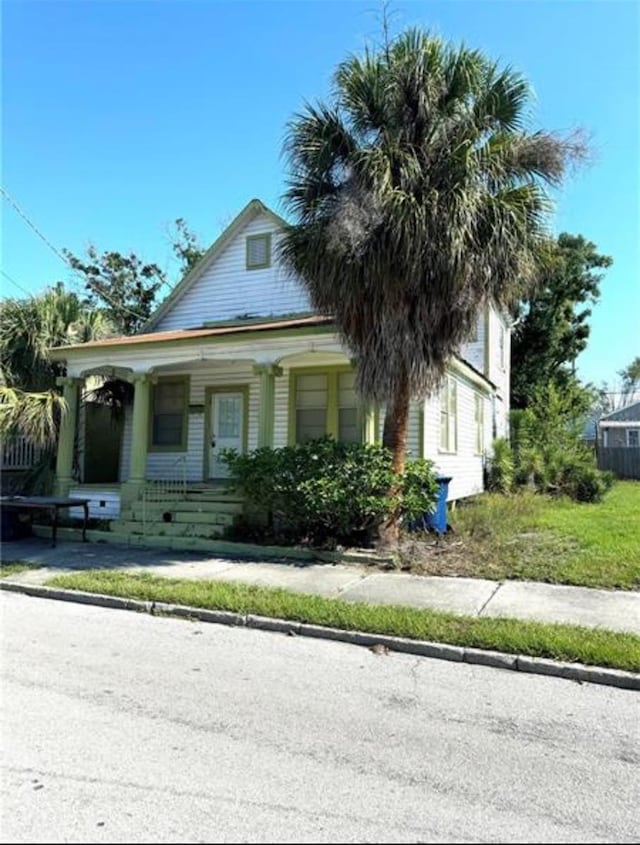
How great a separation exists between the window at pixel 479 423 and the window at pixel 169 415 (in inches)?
333

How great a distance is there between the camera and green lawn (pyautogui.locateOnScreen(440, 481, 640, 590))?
8.61 meters

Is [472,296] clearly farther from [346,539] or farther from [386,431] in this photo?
[346,539]

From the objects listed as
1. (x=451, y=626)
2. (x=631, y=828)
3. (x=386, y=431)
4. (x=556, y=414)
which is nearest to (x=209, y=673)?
(x=451, y=626)

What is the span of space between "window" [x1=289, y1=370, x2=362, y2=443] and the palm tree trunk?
234cm

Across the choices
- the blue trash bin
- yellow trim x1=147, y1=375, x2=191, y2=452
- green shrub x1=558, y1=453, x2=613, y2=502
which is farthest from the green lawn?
yellow trim x1=147, y1=375, x2=191, y2=452

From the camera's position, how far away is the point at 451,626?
621 centimetres

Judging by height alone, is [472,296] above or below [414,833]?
above

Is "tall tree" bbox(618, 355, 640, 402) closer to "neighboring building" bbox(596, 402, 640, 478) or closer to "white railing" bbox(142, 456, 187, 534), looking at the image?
"neighboring building" bbox(596, 402, 640, 478)

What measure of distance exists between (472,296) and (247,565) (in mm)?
5376

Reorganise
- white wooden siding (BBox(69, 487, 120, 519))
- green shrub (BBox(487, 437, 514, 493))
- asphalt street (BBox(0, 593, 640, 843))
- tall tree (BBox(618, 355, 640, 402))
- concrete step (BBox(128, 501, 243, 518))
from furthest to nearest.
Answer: tall tree (BBox(618, 355, 640, 402)), green shrub (BBox(487, 437, 514, 493)), white wooden siding (BBox(69, 487, 120, 519)), concrete step (BBox(128, 501, 243, 518)), asphalt street (BBox(0, 593, 640, 843))

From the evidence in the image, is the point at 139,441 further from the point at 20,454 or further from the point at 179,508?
the point at 20,454

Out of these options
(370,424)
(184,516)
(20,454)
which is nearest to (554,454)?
(370,424)

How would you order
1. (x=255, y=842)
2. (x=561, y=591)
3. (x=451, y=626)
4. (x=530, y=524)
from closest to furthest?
(x=255, y=842), (x=451, y=626), (x=561, y=591), (x=530, y=524)

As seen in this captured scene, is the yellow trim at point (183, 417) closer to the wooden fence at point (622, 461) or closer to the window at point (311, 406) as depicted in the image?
the window at point (311, 406)
